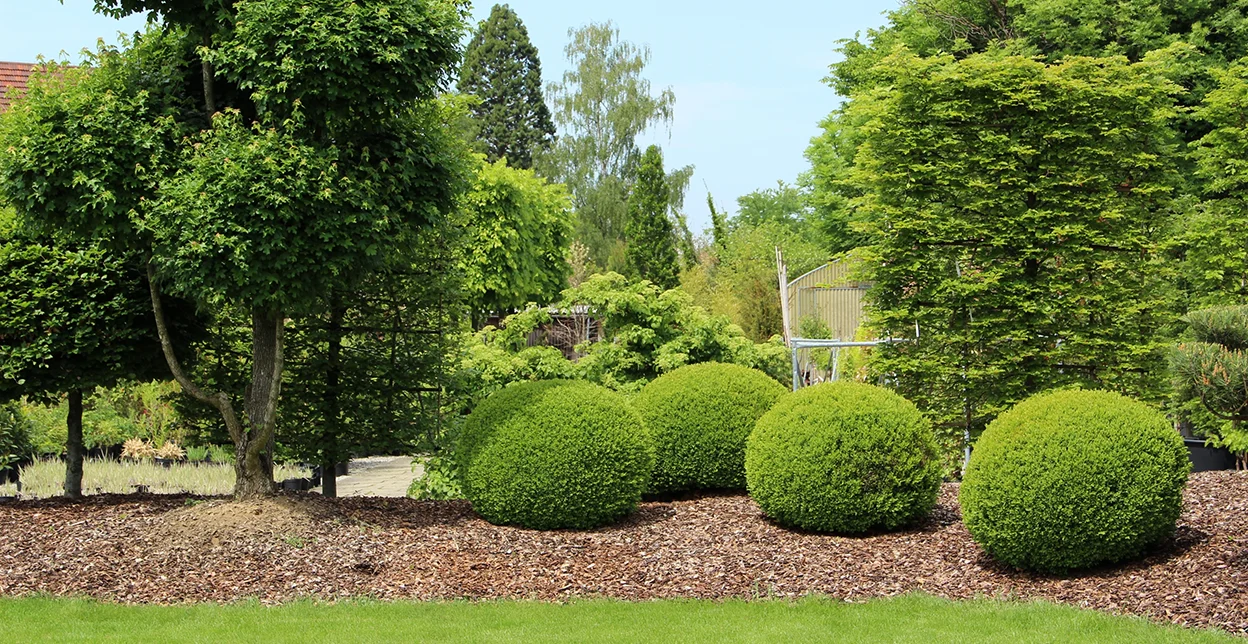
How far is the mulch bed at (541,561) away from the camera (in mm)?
6914

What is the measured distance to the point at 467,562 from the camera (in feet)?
24.7

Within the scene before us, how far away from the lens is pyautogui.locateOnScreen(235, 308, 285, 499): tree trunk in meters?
8.46

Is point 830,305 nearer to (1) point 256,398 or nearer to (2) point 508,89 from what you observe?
(1) point 256,398

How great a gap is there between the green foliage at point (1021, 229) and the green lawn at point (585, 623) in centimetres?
445

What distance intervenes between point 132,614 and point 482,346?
6083 mm

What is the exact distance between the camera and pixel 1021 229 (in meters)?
10.6

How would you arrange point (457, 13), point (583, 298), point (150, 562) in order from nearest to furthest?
point (150, 562) < point (457, 13) < point (583, 298)

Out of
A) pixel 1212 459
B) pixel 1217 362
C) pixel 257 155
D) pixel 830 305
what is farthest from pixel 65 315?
pixel 830 305

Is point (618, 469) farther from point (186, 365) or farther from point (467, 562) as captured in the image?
point (186, 365)

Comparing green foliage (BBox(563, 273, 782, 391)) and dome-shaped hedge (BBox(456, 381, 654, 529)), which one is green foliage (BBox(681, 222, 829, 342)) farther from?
dome-shaped hedge (BBox(456, 381, 654, 529))

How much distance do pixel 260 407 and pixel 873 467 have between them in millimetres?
4592

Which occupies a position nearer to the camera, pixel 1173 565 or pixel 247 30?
pixel 1173 565

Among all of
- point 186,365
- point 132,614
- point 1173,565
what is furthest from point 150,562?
point 1173,565

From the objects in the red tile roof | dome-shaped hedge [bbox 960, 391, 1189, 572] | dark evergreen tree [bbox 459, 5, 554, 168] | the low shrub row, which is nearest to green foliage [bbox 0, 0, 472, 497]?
the low shrub row
